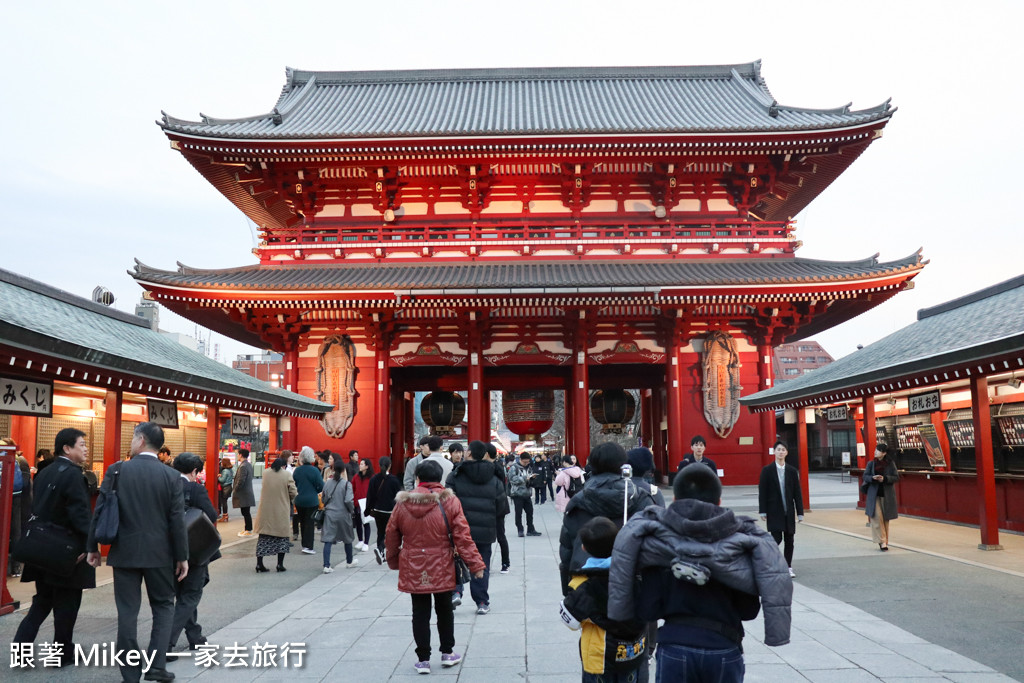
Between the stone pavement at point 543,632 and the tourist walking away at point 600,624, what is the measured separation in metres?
1.60

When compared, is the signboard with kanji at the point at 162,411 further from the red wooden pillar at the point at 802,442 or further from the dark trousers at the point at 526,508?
the red wooden pillar at the point at 802,442

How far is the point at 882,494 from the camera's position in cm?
1130

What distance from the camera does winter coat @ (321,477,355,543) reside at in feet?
35.8

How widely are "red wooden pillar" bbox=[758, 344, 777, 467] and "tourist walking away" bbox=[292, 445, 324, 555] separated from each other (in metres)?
12.4

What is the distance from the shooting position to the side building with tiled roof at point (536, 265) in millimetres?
18906

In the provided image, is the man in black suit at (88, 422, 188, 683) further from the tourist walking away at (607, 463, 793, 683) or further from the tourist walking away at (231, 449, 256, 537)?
the tourist walking away at (231, 449, 256, 537)

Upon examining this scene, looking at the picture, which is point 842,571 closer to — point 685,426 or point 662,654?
point 662,654

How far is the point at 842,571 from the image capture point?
32.8 ft

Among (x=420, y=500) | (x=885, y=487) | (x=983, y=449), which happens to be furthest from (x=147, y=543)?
(x=983, y=449)

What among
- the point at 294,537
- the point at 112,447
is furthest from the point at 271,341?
the point at 112,447

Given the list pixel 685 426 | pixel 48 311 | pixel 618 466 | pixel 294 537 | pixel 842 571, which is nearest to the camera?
pixel 618 466

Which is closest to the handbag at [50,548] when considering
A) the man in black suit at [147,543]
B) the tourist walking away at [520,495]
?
the man in black suit at [147,543]

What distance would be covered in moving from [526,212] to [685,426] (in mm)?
7675

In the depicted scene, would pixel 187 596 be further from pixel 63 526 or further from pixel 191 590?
pixel 63 526
